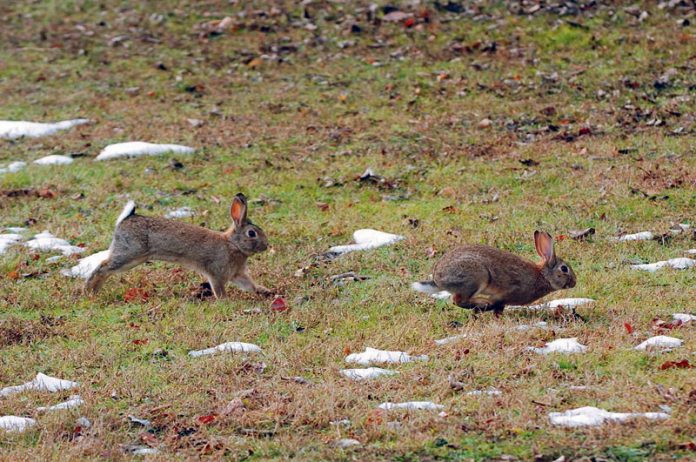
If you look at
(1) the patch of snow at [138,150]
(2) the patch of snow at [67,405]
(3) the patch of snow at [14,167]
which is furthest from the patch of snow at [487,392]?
(3) the patch of snow at [14,167]

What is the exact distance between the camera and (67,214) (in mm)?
12672

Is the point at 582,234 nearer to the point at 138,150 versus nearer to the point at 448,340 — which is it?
the point at 448,340

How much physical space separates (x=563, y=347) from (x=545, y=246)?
1.69 meters

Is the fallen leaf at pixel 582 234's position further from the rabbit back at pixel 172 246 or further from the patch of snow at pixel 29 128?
the patch of snow at pixel 29 128

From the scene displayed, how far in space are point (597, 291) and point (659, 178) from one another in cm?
381

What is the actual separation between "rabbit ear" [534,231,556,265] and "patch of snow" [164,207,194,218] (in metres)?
4.63

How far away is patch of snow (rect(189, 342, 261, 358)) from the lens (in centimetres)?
801

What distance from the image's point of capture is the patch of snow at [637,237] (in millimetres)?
10586

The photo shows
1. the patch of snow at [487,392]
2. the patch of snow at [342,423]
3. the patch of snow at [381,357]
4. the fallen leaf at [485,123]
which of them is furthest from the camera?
the fallen leaf at [485,123]

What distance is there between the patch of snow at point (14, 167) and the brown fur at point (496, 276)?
760 centimetres

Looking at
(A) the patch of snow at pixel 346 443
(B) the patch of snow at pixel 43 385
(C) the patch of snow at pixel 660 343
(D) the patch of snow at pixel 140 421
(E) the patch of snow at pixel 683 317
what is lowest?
(E) the patch of snow at pixel 683 317

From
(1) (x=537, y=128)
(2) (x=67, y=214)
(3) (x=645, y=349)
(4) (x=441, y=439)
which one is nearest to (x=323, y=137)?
(1) (x=537, y=128)

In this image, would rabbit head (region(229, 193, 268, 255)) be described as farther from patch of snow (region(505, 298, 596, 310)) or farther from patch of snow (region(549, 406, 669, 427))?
patch of snow (region(549, 406, 669, 427))

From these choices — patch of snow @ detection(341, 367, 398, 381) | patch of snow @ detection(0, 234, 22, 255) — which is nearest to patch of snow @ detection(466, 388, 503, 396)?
patch of snow @ detection(341, 367, 398, 381)
